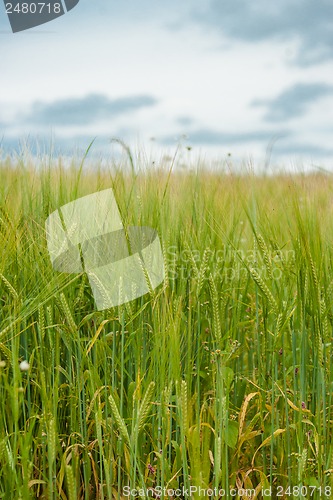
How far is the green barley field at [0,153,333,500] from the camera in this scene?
130 centimetres

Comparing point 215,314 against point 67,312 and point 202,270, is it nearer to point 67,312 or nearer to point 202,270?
point 202,270

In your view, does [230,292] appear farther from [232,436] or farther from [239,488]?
[239,488]

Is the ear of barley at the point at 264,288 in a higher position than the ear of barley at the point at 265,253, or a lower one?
lower

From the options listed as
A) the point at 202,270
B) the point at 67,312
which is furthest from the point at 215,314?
the point at 67,312

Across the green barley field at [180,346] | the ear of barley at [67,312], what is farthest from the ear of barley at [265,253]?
the ear of barley at [67,312]

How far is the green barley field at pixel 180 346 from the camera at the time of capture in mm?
1304

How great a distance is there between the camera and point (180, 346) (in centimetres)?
152

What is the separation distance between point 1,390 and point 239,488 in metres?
0.60

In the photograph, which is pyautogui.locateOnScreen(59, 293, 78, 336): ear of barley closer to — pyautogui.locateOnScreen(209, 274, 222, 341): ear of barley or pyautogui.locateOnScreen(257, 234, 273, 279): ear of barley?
pyautogui.locateOnScreen(209, 274, 222, 341): ear of barley

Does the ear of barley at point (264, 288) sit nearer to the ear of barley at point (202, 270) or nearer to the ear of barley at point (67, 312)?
the ear of barley at point (202, 270)

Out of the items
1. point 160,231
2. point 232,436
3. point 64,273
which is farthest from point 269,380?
point 64,273

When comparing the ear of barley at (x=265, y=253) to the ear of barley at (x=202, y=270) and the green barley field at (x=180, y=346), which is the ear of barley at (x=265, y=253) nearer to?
the green barley field at (x=180, y=346)

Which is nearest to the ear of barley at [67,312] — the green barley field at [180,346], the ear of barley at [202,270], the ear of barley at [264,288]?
the green barley field at [180,346]

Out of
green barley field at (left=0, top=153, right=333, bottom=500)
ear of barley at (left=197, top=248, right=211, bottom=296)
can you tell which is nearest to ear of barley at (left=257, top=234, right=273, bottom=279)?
green barley field at (left=0, top=153, right=333, bottom=500)
